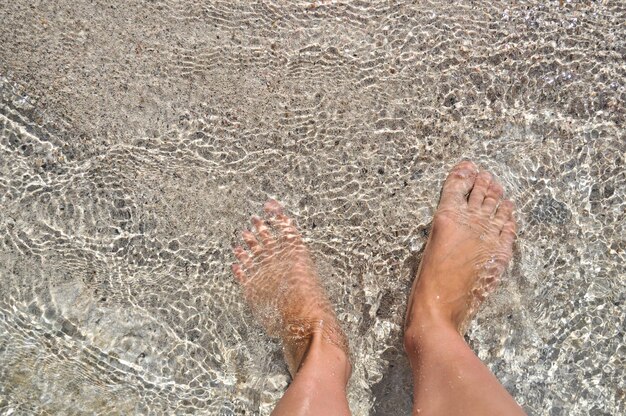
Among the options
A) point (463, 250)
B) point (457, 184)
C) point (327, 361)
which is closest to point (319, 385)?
point (327, 361)

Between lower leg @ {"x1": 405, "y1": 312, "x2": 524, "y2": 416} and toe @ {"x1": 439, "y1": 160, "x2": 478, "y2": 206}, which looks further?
toe @ {"x1": 439, "y1": 160, "x2": 478, "y2": 206}

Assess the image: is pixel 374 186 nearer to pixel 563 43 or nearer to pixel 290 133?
pixel 290 133

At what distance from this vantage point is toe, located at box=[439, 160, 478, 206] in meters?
2.08

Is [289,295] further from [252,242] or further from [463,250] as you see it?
[463,250]

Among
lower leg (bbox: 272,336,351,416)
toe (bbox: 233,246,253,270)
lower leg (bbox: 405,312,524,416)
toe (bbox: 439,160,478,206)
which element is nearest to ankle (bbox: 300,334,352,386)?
lower leg (bbox: 272,336,351,416)

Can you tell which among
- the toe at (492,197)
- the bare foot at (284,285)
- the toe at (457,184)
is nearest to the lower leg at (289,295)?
the bare foot at (284,285)

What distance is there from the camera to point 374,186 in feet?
6.77

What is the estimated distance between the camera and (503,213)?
6.91 feet

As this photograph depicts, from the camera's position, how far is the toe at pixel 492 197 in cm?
212

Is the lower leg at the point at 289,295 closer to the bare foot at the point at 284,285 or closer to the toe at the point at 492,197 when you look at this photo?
the bare foot at the point at 284,285

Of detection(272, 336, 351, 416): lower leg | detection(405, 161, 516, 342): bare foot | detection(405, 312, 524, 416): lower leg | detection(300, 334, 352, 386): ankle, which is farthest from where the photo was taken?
detection(405, 161, 516, 342): bare foot

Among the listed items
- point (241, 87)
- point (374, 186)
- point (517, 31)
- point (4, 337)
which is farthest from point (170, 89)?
point (517, 31)

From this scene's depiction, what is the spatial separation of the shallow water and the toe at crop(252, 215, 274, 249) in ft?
0.15

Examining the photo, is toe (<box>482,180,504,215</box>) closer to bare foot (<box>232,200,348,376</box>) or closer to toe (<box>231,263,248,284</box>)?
bare foot (<box>232,200,348,376</box>)
